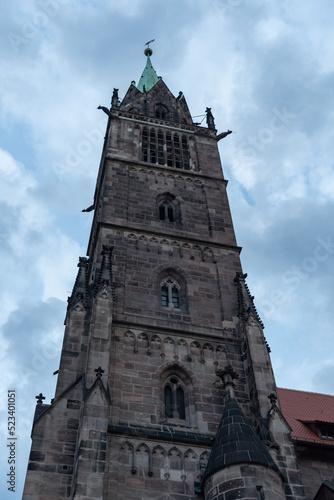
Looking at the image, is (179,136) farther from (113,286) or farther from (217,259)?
(113,286)

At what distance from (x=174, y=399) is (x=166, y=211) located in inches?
322

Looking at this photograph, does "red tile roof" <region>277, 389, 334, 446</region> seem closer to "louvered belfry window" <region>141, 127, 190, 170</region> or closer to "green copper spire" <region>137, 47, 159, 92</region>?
"louvered belfry window" <region>141, 127, 190, 170</region>

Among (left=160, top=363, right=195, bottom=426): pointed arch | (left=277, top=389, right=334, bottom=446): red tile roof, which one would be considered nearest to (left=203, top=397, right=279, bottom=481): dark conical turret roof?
(left=160, top=363, right=195, bottom=426): pointed arch

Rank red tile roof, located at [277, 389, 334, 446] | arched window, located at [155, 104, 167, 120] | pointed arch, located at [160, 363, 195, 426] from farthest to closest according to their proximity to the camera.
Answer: arched window, located at [155, 104, 167, 120], red tile roof, located at [277, 389, 334, 446], pointed arch, located at [160, 363, 195, 426]

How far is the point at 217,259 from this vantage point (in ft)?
63.4

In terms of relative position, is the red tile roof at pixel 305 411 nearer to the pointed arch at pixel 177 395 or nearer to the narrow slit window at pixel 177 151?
the pointed arch at pixel 177 395

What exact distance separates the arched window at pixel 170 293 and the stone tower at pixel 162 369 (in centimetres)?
4

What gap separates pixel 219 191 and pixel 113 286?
784cm

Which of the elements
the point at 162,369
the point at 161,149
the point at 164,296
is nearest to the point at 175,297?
the point at 164,296

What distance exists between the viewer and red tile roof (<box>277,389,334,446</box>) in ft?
54.1

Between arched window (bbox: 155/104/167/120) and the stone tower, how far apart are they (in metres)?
6.16

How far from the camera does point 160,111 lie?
28734 mm

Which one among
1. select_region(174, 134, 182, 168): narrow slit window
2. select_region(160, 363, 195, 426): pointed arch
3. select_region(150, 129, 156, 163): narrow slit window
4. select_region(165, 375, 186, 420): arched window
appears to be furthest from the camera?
select_region(174, 134, 182, 168): narrow slit window

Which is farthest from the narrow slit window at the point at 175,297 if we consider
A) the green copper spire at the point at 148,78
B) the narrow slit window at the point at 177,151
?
the green copper spire at the point at 148,78
